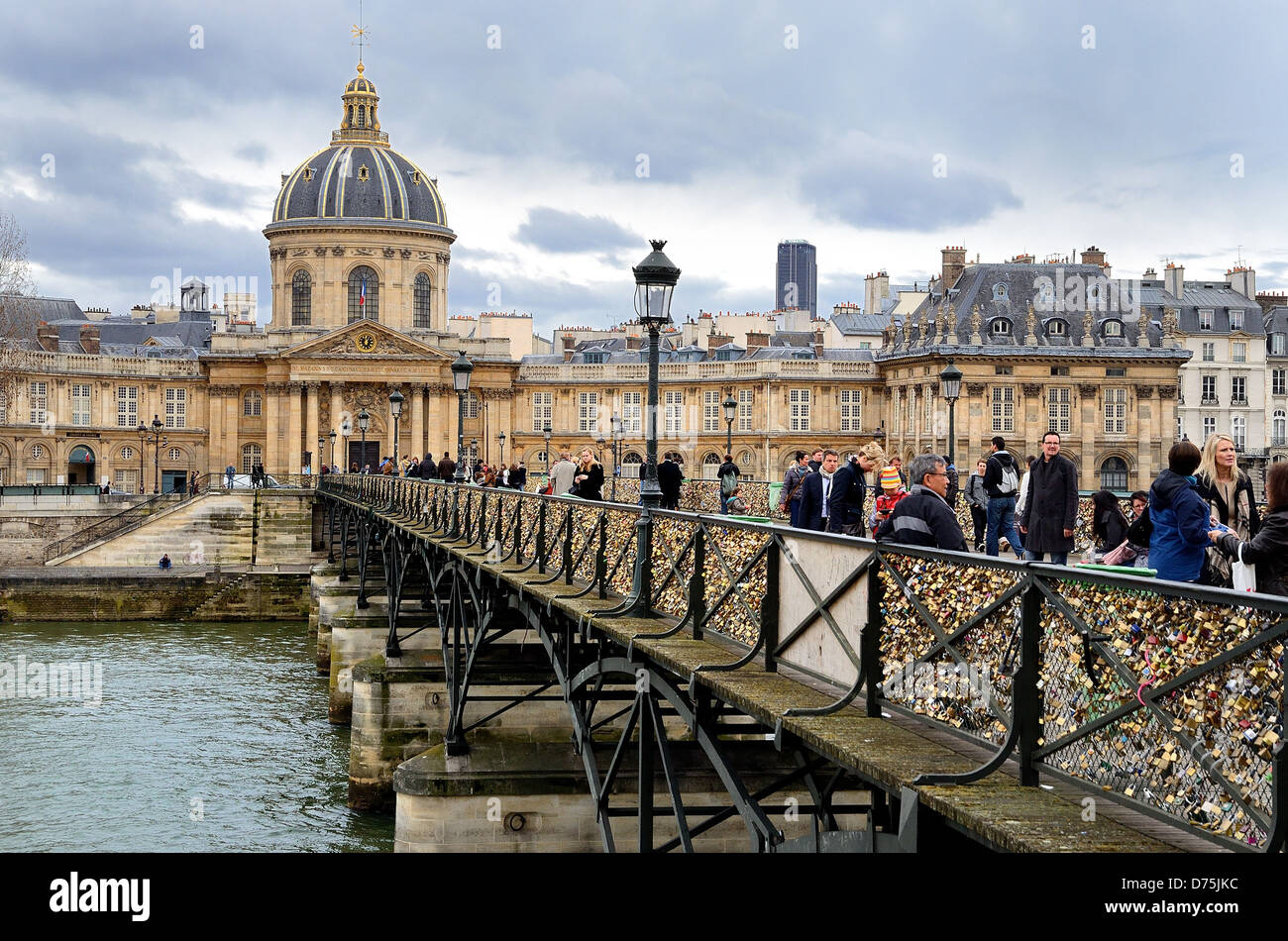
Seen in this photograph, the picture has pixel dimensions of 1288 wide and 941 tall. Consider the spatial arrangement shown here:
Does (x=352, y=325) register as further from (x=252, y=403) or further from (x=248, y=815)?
(x=248, y=815)

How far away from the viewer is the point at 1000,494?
16.1m

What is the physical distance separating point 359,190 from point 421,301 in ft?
24.1

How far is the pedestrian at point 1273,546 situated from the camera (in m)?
8.16

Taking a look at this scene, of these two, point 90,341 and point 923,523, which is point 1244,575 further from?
point 90,341

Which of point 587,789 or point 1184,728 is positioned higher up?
point 1184,728

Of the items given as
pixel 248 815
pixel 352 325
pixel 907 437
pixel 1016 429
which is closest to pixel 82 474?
pixel 352 325

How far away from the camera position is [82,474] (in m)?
88.8

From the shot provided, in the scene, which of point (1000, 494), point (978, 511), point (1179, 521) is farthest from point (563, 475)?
point (1179, 521)

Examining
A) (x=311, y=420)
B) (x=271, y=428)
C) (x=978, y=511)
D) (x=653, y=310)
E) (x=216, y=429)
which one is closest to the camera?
(x=653, y=310)

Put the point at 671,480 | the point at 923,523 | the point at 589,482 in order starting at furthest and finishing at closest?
the point at 671,480
the point at 589,482
the point at 923,523

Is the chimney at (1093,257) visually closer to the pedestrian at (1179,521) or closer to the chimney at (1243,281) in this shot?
the chimney at (1243,281)

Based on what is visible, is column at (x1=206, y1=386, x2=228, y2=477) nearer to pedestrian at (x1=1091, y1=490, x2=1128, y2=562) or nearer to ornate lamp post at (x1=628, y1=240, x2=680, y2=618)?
pedestrian at (x1=1091, y1=490, x2=1128, y2=562)
